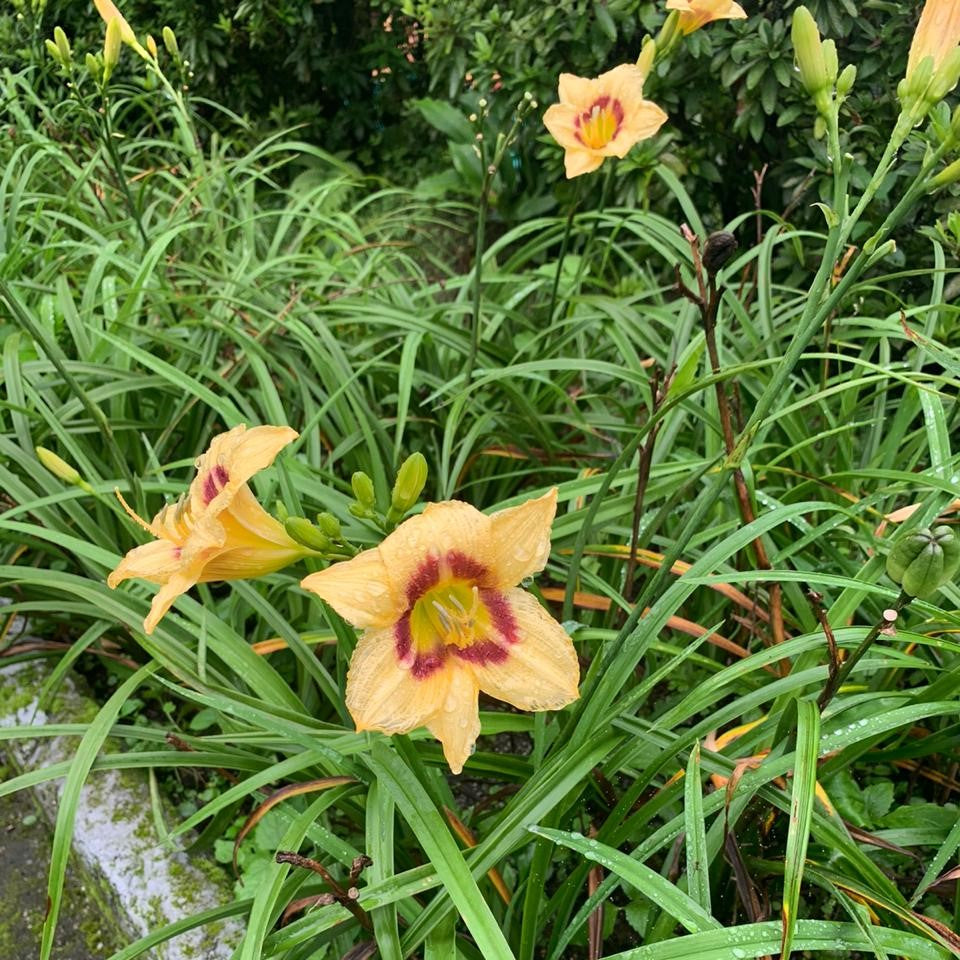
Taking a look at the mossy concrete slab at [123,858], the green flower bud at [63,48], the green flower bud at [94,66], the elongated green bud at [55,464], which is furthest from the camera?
the green flower bud at [63,48]

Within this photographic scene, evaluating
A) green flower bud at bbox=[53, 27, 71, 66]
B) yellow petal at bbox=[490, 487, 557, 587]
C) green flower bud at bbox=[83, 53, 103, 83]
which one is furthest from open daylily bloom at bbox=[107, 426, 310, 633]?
green flower bud at bbox=[53, 27, 71, 66]

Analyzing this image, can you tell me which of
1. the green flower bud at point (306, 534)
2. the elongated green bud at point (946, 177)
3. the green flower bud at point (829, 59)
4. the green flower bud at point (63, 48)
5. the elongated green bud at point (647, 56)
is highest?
the green flower bud at point (63, 48)

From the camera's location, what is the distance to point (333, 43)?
5.02m

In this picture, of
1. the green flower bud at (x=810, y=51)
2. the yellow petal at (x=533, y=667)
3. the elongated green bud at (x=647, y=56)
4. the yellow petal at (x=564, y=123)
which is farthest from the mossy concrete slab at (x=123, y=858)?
the elongated green bud at (x=647, y=56)

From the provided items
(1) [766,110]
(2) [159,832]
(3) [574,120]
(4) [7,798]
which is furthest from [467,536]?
(1) [766,110]

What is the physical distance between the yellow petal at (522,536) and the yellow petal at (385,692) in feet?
0.53

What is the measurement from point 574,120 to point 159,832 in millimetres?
1883

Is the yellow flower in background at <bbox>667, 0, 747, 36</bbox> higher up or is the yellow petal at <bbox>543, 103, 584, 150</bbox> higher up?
the yellow flower in background at <bbox>667, 0, 747, 36</bbox>

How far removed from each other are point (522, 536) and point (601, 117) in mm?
1513

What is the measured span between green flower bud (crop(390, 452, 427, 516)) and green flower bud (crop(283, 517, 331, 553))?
92 millimetres

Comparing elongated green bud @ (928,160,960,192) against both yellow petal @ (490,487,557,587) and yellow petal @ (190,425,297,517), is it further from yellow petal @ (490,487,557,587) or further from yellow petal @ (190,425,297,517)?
yellow petal @ (190,425,297,517)

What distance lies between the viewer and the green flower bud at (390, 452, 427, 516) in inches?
36.1

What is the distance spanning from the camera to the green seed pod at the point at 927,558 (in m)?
0.86

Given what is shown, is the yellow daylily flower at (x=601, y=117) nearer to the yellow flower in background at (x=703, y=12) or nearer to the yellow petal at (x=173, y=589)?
the yellow flower in background at (x=703, y=12)
